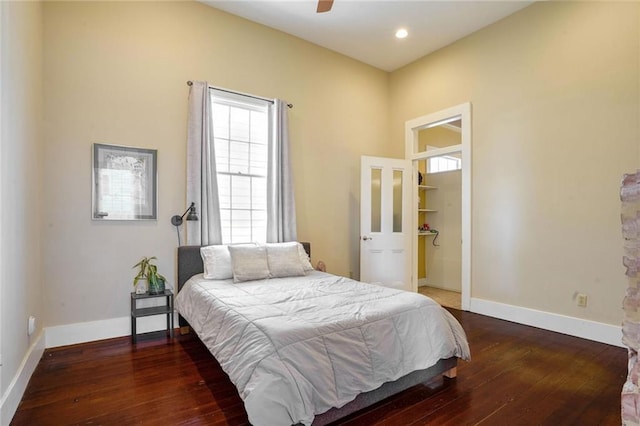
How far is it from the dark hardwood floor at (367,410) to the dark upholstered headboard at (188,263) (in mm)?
639

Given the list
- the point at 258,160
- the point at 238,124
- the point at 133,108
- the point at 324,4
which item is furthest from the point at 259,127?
the point at 324,4

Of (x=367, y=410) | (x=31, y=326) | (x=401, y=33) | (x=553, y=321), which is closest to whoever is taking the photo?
(x=367, y=410)

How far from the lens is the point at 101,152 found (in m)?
3.12

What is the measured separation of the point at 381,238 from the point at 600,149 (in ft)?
8.30

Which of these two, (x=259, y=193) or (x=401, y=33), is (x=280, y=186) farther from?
(x=401, y=33)

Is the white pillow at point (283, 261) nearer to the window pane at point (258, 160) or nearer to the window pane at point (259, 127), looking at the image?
the window pane at point (258, 160)

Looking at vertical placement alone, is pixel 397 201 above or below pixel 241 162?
below

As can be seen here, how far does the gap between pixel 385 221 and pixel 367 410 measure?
9.68 ft

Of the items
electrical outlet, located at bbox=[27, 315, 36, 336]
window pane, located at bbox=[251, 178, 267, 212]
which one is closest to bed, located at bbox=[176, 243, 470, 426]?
electrical outlet, located at bbox=[27, 315, 36, 336]

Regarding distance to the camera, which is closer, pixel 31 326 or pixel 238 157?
pixel 31 326

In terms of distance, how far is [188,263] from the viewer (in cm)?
336

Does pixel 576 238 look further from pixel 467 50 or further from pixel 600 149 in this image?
pixel 467 50

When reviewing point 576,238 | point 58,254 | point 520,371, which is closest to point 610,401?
point 520,371

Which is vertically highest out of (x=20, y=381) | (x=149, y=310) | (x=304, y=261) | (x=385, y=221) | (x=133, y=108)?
(x=133, y=108)
